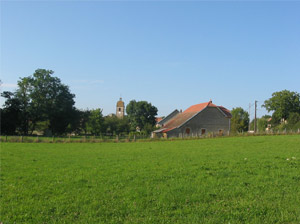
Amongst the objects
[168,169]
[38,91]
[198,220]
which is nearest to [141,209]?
[198,220]

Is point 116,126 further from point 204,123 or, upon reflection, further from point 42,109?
point 204,123

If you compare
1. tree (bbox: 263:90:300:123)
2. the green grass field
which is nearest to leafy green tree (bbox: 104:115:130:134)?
tree (bbox: 263:90:300:123)

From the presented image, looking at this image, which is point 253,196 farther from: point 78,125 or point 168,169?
point 78,125

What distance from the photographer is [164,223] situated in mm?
4848

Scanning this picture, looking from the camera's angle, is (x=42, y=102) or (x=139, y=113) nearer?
(x=42, y=102)

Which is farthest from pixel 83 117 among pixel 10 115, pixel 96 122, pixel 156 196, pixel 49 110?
pixel 156 196

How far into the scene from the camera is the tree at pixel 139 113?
284ft

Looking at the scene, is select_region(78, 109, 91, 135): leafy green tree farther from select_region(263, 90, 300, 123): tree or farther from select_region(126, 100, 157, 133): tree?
select_region(263, 90, 300, 123): tree

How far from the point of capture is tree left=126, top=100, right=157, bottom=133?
86500 millimetres

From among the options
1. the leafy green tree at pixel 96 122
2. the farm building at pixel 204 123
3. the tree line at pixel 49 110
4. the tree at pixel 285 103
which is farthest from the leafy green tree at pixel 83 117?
the tree at pixel 285 103

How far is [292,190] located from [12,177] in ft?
29.1

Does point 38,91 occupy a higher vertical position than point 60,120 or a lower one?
higher

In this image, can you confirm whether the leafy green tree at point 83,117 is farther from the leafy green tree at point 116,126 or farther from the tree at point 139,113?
the tree at point 139,113

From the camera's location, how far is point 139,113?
87250mm
